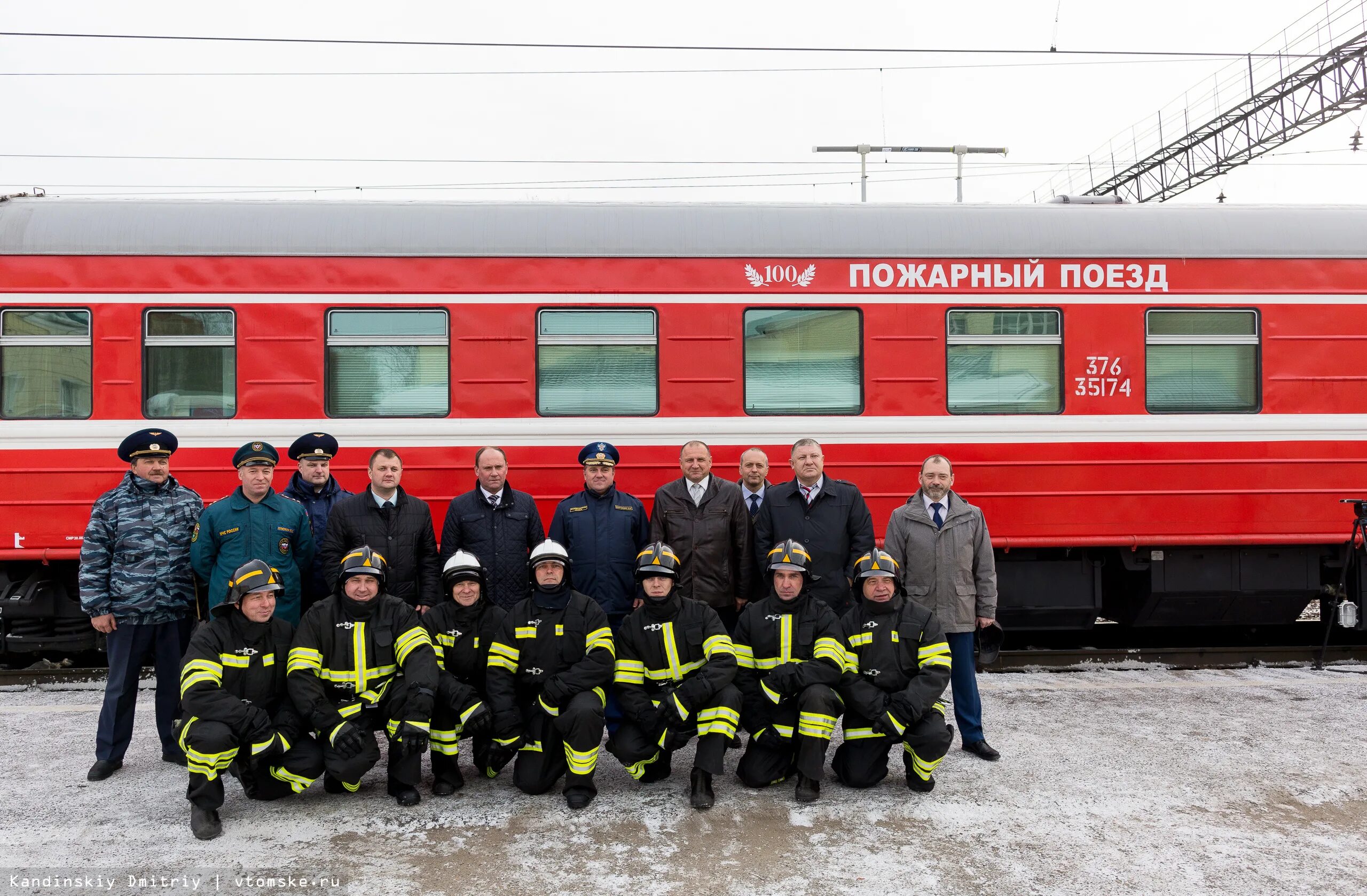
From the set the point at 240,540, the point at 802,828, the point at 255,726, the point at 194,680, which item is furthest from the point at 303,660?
the point at 802,828

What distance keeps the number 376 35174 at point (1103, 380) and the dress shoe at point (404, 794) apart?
5088 mm

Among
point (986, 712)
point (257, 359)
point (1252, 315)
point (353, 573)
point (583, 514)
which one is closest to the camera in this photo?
→ point (353, 573)

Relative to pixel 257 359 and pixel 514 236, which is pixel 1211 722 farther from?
pixel 257 359

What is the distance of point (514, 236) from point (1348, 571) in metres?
6.65

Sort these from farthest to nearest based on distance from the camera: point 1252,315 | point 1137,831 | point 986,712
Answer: point 1252,315 < point 986,712 < point 1137,831

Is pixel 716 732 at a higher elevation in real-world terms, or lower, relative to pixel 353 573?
lower

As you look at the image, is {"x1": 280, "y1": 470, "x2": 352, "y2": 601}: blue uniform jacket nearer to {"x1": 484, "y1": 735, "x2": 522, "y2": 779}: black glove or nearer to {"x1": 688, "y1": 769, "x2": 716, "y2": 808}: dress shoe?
{"x1": 484, "y1": 735, "x2": 522, "y2": 779}: black glove

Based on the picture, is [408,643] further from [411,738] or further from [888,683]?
[888,683]

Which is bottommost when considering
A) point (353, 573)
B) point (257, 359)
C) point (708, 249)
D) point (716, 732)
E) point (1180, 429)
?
point (716, 732)

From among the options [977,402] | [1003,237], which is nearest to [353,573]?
[977,402]

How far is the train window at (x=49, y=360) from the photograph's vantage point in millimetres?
6434

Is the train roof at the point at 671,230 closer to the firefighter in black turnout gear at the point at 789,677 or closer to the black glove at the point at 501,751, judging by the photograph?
the firefighter in black turnout gear at the point at 789,677

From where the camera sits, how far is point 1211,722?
220 inches

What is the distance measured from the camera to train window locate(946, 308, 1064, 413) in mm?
6840
